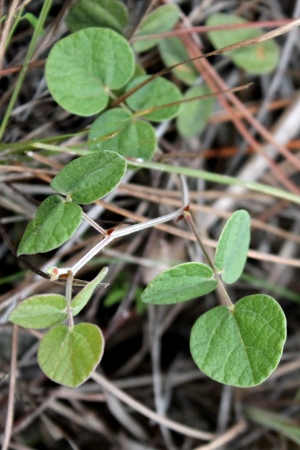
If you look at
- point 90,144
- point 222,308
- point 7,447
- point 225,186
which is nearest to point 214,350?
point 222,308

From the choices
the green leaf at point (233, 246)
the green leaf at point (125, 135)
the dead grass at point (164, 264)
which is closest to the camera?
the green leaf at point (233, 246)

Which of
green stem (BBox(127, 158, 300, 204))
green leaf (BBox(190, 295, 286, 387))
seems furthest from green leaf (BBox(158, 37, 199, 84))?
green leaf (BBox(190, 295, 286, 387))

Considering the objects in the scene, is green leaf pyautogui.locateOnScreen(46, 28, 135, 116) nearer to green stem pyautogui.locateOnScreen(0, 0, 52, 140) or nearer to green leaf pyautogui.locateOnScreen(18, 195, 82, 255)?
green stem pyautogui.locateOnScreen(0, 0, 52, 140)

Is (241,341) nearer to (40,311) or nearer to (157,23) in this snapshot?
(40,311)

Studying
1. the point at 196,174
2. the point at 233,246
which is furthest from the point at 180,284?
the point at 196,174

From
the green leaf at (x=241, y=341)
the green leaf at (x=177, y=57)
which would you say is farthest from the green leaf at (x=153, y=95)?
the green leaf at (x=241, y=341)

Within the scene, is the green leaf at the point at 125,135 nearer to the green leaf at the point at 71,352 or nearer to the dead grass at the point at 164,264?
the dead grass at the point at 164,264

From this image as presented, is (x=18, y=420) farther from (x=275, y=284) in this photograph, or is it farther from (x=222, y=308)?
(x=275, y=284)
